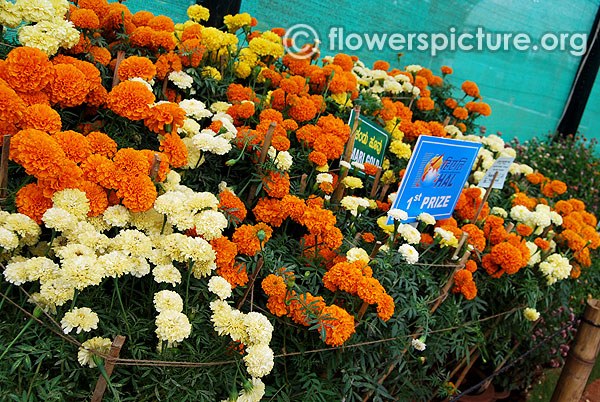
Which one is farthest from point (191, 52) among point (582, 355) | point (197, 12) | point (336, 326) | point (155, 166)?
point (582, 355)

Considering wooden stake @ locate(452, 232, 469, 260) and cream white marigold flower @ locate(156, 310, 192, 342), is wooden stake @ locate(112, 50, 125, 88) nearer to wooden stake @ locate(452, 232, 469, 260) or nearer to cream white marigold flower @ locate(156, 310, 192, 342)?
cream white marigold flower @ locate(156, 310, 192, 342)

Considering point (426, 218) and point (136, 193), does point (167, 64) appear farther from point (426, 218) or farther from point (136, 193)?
point (426, 218)

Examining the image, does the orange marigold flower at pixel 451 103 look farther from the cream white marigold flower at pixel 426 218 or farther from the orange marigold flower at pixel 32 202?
the orange marigold flower at pixel 32 202

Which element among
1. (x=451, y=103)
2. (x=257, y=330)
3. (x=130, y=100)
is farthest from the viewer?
(x=451, y=103)

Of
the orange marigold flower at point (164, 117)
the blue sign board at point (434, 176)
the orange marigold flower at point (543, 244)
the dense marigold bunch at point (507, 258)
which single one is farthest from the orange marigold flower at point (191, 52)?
the orange marigold flower at point (543, 244)

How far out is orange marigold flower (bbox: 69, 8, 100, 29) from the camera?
173 centimetres

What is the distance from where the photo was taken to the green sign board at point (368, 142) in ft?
7.40

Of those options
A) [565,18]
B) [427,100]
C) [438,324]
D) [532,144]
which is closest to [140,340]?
[438,324]

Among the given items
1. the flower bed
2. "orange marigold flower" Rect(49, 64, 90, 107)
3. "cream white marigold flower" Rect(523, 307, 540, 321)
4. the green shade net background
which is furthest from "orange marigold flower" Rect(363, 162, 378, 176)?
the green shade net background

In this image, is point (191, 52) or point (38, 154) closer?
point (38, 154)

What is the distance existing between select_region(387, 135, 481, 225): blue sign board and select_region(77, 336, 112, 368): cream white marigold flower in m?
1.26

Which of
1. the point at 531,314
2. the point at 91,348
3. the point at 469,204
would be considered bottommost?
the point at 531,314

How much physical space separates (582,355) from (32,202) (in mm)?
2626

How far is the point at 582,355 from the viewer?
2391mm
